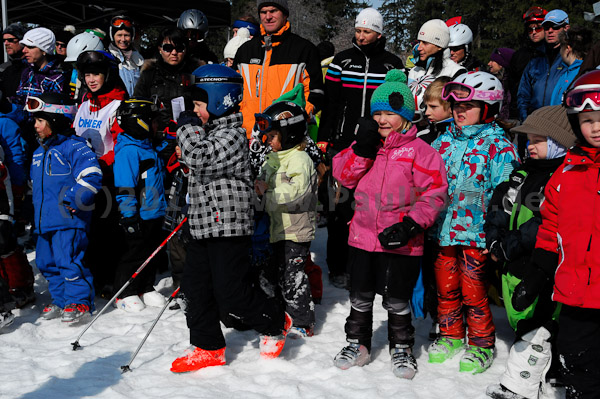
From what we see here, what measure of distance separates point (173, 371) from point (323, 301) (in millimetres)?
1945

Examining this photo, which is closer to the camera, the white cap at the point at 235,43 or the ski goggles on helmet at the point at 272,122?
the ski goggles on helmet at the point at 272,122

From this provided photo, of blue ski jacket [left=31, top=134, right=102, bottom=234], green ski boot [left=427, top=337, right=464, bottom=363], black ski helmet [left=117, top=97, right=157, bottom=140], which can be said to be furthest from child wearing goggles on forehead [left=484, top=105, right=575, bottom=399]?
blue ski jacket [left=31, top=134, right=102, bottom=234]

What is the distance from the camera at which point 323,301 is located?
551 cm

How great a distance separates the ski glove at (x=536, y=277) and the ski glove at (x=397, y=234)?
77 centimetres

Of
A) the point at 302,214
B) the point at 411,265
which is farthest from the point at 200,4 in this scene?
the point at 411,265

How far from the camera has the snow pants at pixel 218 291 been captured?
385 cm

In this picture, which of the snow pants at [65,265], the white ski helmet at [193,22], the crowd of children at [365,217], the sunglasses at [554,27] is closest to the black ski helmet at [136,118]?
the crowd of children at [365,217]

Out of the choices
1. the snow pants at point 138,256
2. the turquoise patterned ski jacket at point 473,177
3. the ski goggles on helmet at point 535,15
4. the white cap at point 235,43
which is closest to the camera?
the turquoise patterned ski jacket at point 473,177

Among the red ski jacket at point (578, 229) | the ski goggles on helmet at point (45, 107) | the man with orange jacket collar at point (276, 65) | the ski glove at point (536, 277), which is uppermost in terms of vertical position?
the man with orange jacket collar at point (276, 65)

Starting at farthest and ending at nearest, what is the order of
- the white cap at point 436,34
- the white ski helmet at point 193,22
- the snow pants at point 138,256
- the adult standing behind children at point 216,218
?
the white ski helmet at point 193,22 < the white cap at point 436,34 < the snow pants at point 138,256 < the adult standing behind children at point 216,218

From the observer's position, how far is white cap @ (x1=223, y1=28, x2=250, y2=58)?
25.4 feet

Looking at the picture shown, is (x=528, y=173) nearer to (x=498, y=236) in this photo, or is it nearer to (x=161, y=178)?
(x=498, y=236)

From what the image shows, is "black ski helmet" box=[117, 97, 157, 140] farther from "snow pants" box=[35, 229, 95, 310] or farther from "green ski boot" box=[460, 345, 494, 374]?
"green ski boot" box=[460, 345, 494, 374]

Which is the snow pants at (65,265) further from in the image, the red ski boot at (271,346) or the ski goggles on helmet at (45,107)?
the red ski boot at (271,346)
